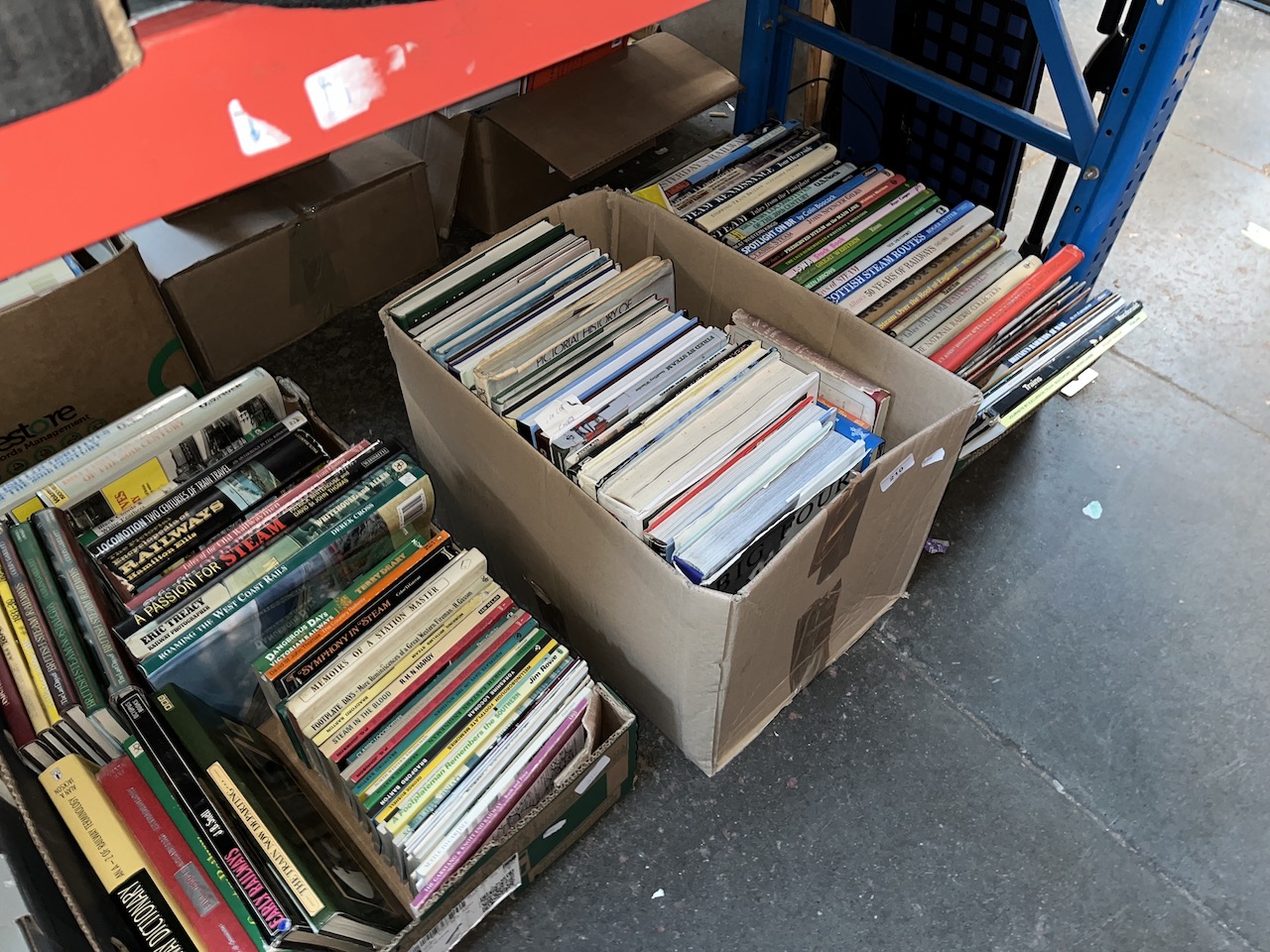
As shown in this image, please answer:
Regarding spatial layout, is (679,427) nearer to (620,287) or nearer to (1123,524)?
(620,287)

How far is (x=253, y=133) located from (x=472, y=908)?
0.99 metres

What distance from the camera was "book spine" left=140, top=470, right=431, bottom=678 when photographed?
3.21 ft

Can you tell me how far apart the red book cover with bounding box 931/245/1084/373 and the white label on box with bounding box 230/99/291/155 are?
1078mm

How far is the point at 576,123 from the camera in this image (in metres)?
1.86

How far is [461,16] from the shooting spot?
37cm

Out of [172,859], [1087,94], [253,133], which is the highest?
[253,133]

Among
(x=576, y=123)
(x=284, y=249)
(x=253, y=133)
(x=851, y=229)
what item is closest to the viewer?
(x=253, y=133)

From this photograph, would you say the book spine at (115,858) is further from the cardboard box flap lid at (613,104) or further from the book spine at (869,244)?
the cardboard box flap lid at (613,104)

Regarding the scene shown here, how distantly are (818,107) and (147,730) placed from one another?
2092 millimetres

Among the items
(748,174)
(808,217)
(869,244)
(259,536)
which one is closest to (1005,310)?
(869,244)

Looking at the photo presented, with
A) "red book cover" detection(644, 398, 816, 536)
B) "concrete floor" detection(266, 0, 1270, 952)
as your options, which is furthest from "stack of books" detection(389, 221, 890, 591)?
"concrete floor" detection(266, 0, 1270, 952)

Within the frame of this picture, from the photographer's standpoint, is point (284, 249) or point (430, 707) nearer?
point (430, 707)

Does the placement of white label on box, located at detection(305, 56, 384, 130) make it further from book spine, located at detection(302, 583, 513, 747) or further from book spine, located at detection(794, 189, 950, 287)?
book spine, located at detection(794, 189, 950, 287)

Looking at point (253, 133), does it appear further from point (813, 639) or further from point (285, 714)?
point (813, 639)
